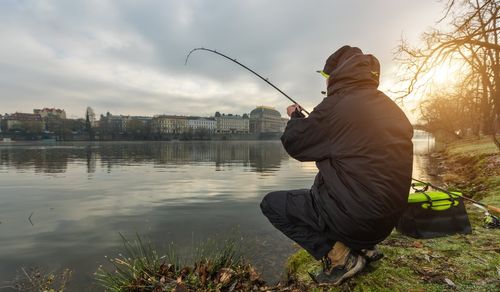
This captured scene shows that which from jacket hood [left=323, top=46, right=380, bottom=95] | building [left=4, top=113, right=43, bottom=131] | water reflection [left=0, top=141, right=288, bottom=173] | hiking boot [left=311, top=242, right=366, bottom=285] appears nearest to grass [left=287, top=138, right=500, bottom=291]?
hiking boot [left=311, top=242, right=366, bottom=285]

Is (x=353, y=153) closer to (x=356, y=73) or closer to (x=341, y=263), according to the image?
(x=356, y=73)

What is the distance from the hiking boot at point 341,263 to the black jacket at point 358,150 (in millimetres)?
316

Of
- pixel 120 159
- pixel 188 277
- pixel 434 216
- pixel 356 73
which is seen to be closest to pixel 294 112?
pixel 356 73

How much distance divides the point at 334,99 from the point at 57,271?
7272 mm

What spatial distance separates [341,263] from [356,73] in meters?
2.31

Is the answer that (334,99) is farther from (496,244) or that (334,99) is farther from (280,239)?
(280,239)

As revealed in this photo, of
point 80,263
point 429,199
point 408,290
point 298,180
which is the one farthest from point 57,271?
point 298,180

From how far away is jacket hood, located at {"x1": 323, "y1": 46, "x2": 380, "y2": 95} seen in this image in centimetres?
349

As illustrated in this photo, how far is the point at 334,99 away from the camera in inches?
136

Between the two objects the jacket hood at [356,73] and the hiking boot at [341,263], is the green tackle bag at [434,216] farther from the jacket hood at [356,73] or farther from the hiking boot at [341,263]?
the jacket hood at [356,73]

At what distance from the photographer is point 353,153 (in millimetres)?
3281

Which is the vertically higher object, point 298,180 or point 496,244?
point 496,244

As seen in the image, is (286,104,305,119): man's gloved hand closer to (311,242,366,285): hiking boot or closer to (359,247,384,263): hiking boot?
(311,242,366,285): hiking boot

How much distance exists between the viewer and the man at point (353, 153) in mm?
3244
